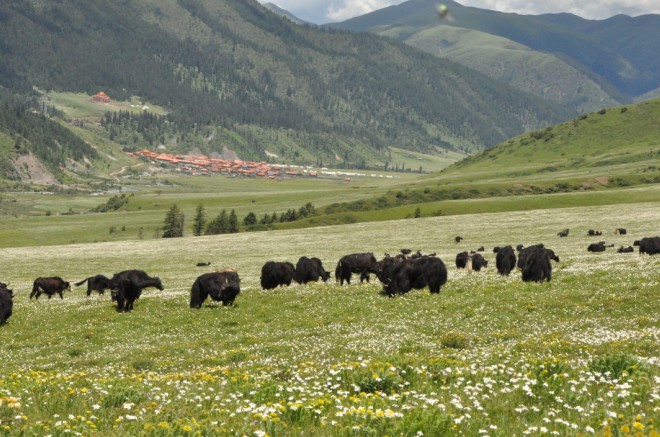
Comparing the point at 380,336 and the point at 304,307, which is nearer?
the point at 380,336

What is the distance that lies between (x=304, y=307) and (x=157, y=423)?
66.5 ft

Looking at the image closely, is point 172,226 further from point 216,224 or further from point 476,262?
point 476,262

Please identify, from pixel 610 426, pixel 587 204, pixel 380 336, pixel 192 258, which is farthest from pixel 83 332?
pixel 587 204

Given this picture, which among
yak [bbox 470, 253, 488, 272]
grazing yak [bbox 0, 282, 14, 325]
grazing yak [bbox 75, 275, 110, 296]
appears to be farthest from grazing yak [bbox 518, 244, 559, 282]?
grazing yak [bbox 75, 275, 110, 296]

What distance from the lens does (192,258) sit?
235 ft

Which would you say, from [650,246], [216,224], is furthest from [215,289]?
[216,224]

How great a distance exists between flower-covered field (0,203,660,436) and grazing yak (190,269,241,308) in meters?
0.95

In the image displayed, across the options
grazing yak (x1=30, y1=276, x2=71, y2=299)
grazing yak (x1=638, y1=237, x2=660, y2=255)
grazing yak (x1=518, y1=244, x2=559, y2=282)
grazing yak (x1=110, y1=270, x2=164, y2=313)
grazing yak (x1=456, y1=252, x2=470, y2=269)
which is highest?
grazing yak (x1=638, y1=237, x2=660, y2=255)

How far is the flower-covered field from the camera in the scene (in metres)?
9.39

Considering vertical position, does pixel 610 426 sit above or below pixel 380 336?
above

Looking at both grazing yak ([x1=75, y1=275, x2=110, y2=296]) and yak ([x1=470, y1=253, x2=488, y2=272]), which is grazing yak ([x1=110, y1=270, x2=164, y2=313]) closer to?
grazing yak ([x1=75, y1=275, x2=110, y2=296])

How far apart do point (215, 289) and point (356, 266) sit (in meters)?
12.1

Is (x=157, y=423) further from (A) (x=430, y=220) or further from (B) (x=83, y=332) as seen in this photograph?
(A) (x=430, y=220)

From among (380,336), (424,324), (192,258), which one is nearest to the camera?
(380,336)
